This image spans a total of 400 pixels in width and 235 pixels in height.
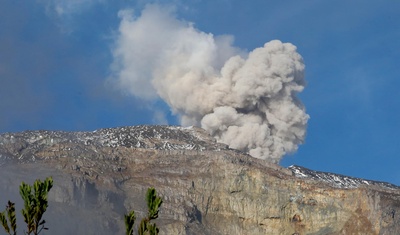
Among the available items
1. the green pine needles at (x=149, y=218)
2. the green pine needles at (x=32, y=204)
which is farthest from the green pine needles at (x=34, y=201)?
the green pine needles at (x=149, y=218)

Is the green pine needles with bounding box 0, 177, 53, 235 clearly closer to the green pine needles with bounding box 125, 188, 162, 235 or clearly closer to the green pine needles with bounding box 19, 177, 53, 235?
the green pine needles with bounding box 19, 177, 53, 235

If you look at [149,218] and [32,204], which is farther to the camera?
[32,204]

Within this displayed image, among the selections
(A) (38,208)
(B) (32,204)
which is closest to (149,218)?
(A) (38,208)

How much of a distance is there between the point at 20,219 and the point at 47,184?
147m

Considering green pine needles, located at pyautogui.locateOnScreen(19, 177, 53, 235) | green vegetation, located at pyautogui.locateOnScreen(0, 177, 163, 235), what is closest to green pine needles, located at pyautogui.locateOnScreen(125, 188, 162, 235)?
green vegetation, located at pyautogui.locateOnScreen(0, 177, 163, 235)

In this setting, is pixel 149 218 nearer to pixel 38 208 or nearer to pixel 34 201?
pixel 38 208

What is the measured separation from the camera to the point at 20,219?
637 feet

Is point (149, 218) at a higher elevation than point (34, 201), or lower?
lower

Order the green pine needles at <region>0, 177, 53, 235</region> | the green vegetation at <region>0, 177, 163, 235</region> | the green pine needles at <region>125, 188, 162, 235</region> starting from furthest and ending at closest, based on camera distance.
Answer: the green pine needles at <region>0, 177, 53, 235</region> → the green vegetation at <region>0, 177, 163, 235</region> → the green pine needles at <region>125, 188, 162, 235</region>

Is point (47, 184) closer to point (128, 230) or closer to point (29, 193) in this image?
point (29, 193)

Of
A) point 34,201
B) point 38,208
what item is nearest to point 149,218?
point 38,208

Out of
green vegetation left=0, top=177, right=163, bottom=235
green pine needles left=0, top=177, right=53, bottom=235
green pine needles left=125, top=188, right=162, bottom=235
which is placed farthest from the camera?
green pine needles left=0, top=177, right=53, bottom=235

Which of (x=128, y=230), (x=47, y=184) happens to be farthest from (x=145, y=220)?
(x=47, y=184)

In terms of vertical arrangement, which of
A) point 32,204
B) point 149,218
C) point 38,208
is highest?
point 32,204
